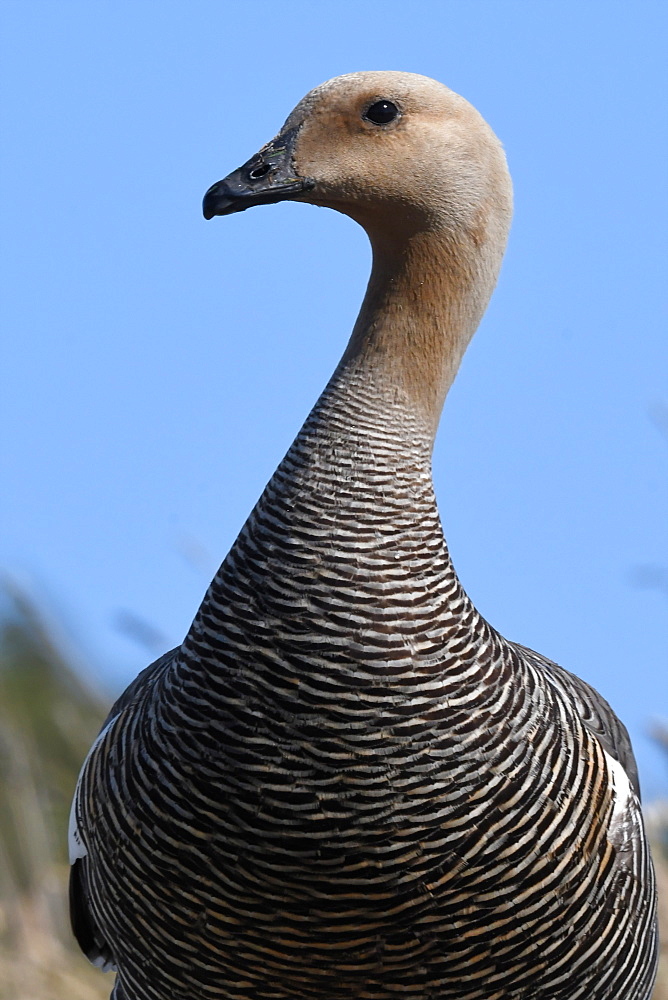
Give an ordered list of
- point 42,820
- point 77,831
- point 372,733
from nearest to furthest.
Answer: point 372,733, point 77,831, point 42,820

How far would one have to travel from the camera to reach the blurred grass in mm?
5379

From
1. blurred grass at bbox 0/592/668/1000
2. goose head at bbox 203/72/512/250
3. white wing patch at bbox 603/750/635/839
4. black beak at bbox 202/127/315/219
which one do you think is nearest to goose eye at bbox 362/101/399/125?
goose head at bbox 203/72/512/250

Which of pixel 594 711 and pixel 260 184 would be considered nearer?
pixel 260 184

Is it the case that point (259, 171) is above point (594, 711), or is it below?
above

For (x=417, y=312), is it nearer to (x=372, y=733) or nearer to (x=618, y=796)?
(x=372, y=733)

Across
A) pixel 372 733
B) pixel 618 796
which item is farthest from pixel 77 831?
pixel 618 796

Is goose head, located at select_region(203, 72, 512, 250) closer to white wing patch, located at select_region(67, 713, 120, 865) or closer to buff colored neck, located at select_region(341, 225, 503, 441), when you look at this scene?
buff colored neck, located at select_region(341, 225, 503, 441)

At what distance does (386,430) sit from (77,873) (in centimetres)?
158

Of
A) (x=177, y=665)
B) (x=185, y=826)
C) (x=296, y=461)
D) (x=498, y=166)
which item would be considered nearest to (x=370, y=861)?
(x=185, y=826)

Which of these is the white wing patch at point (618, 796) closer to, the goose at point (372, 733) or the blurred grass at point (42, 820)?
the goose at point (372, 733)

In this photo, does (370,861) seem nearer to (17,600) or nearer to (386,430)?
(386,430)

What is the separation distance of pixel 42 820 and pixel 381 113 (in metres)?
3.44

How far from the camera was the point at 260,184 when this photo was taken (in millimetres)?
3355

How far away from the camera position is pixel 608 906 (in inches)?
135
